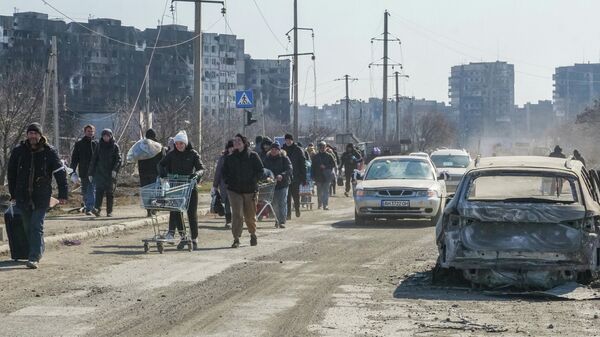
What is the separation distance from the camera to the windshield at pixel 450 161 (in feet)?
125

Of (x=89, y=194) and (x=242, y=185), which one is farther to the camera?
(x=89, y=194)

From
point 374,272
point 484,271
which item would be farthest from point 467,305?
point 374,272

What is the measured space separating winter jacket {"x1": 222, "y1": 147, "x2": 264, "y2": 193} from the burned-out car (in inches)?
221

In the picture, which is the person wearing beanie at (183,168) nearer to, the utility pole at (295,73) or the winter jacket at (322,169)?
the winter jacket at (322,169)

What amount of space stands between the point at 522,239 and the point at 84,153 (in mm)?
12919

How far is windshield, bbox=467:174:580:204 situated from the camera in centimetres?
1343

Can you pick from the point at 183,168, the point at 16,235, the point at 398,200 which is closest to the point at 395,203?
the point at 398,200

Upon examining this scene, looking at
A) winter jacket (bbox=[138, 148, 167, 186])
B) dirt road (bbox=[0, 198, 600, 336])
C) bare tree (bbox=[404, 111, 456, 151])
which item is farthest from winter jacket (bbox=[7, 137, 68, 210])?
bare tree (bbox=[404, 111, 456, 151])

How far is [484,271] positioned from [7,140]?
2829 cm

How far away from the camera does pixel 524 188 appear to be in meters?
14.0

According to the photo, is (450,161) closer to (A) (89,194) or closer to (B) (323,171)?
(B) (323,171)

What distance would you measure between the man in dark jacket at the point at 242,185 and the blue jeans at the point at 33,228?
4056mm

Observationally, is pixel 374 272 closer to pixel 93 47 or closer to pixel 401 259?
pixel 401 259

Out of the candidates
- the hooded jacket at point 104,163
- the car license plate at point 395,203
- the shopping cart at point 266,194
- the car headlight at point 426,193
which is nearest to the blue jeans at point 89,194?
the hooded jacket at point 104,163
